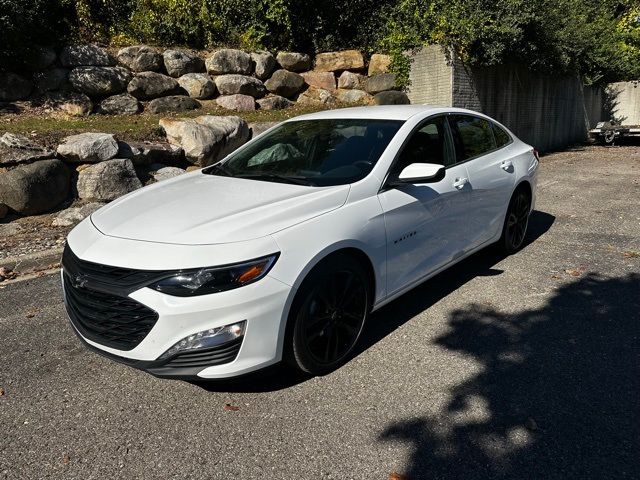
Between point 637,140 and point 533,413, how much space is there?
19591 millimetres

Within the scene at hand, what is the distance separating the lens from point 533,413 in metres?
2.89

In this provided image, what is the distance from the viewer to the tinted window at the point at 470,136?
15.2 ft

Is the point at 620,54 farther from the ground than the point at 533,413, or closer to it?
farther from the ground

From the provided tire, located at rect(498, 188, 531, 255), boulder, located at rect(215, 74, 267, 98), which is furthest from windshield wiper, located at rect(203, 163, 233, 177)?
boulder, located at rect(215, 74, 267, 98)

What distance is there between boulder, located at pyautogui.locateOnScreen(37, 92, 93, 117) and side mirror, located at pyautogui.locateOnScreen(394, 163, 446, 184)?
8332 mm

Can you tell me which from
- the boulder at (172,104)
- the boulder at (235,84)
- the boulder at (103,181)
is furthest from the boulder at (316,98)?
the boulder at (103,181)

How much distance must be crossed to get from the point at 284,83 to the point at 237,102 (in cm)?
163

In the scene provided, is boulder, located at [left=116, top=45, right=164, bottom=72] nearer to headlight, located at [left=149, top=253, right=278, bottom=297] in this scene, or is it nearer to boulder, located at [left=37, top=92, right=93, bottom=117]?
boulder, located at [left=37, top=92, right=93, bottom=117]

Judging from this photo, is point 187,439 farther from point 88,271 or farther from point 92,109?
point 92,109

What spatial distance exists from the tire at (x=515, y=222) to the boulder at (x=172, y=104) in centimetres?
760

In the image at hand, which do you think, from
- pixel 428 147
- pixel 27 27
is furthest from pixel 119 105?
pixel 428 147

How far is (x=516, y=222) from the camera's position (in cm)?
557

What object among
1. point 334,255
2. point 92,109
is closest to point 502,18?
point 92,109

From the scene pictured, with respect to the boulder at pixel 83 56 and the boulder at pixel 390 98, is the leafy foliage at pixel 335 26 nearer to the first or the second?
the boulder at pixel 83 56
